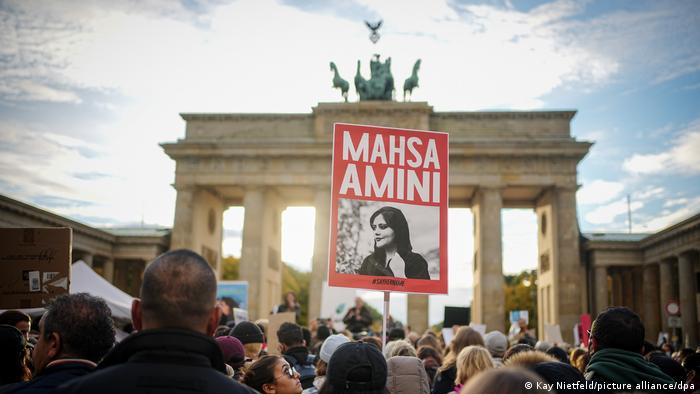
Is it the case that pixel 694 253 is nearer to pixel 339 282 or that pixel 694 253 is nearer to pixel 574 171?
pixel 574 171

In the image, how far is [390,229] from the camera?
29.8ft

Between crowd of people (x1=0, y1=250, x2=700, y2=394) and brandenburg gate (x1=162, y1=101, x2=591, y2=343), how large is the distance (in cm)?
3972

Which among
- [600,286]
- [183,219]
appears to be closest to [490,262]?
[600,286]

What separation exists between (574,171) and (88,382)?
48174 mm

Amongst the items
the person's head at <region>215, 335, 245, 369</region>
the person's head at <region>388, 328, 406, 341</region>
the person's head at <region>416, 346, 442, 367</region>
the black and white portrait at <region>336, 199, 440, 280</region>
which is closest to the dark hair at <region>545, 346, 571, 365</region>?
the person's head at <region>416, 346, 442, 367</region>

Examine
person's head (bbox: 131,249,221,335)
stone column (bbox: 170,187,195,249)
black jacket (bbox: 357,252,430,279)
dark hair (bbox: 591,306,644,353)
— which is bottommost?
dark hair (bbox: 591,306,644,353)

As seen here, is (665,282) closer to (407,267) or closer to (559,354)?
(559,354)

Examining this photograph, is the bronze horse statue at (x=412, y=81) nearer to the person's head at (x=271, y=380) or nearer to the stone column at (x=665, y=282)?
the stone column at (x=665, y=282)

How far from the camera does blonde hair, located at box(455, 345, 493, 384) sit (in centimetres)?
661

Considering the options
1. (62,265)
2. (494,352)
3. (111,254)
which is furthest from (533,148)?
(62,265)

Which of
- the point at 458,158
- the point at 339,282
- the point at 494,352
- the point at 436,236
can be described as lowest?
the point at 494,352

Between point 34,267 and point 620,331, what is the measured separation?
22.1ft

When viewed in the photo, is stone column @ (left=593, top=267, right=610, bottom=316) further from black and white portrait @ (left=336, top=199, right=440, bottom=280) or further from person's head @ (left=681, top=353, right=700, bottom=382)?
black and white portrait @ (left=336, top=199, right=440, bottom=280)

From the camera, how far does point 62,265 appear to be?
28.1 feet
